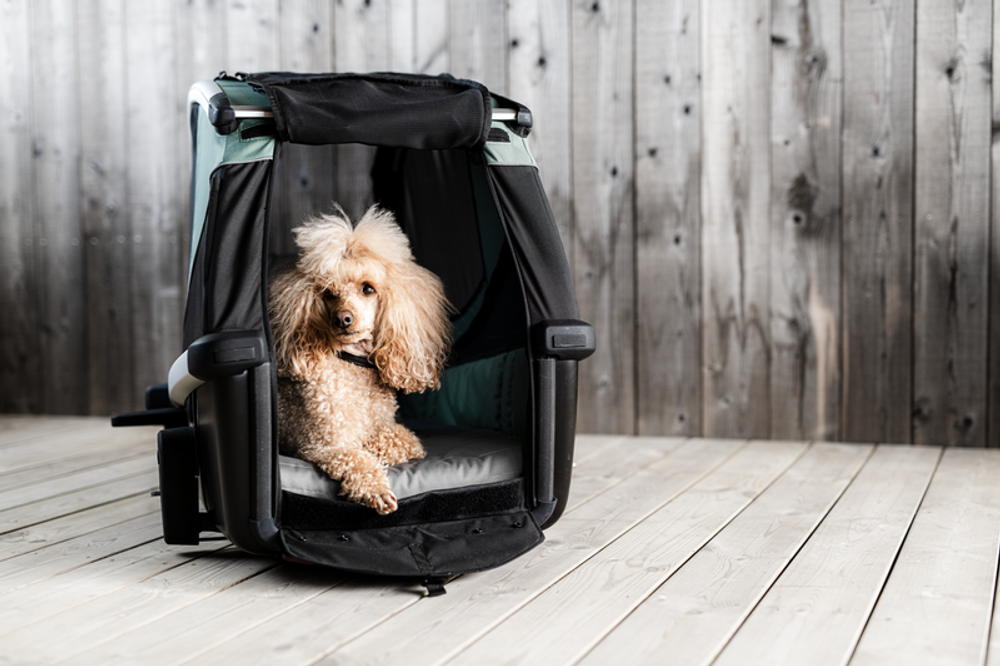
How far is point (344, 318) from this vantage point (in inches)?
70.2

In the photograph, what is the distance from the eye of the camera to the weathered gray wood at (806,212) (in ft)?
9.65

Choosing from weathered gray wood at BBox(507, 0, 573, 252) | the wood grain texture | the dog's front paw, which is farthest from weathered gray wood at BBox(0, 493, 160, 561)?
weathered gray wood at BBox(507, 0, 573, 252)

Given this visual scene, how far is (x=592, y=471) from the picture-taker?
2654 millimetres

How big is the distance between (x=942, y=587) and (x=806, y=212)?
1668 mm

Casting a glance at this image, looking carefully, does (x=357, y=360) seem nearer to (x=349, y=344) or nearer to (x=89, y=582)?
(x=349, y=344)

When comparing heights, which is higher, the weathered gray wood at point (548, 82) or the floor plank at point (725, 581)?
the weathered gray wood at point (548, 82)

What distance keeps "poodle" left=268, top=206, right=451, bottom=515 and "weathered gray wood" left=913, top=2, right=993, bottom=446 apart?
73.4 inches

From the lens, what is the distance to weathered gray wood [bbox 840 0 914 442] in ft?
9.43

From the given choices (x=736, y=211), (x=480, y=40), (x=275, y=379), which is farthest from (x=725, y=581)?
(x=480, y=40)

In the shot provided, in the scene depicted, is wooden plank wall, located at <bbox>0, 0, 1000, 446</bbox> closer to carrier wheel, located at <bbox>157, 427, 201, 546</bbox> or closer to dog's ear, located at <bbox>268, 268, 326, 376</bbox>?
dog's ear, located at <bbox>268, 268, 326, 376</bbox>

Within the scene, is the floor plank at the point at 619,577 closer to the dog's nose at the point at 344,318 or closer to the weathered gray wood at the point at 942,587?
the weathered gray wood at the point at 942,587

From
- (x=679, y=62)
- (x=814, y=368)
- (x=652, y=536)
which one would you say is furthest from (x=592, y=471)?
(x=679, y=62)

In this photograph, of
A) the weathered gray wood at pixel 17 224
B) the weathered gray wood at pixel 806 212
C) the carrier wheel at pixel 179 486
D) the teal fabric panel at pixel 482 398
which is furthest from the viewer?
the weathered gray wood at pixel 17 224

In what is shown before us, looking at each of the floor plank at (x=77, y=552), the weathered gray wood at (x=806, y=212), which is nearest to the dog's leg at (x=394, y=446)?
the floor plank at (x=77, y=552)
